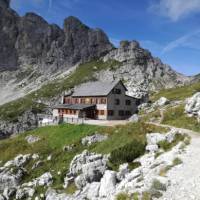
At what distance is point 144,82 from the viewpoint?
573 feet

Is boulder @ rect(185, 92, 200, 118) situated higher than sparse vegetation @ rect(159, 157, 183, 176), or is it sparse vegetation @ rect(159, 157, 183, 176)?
boulder @ rect(185, 92, 200, 118)

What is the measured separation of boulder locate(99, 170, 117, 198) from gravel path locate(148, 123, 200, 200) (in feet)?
15.8

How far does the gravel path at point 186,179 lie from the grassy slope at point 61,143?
1461 centimetres

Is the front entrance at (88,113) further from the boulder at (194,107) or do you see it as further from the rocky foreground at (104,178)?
the boulder at (194,107)

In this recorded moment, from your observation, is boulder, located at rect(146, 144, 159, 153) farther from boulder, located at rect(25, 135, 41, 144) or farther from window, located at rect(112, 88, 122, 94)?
window, located at rect(112, 88, 122, 94)

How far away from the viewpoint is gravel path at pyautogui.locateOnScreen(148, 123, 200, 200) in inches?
772

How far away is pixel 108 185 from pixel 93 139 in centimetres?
2736

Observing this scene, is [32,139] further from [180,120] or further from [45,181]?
[180,120]

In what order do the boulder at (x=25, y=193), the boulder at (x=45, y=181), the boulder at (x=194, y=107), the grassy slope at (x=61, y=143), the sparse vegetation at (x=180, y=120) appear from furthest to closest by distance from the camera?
1. the boulder at (x=194, y=107)
2. the sparse vegetation at (x=180, y=120)
3. the grassy slope at (x=61, y=143)
4. the boulder at (x=45, y=181)
5. the boulder at (x=25, y=193)

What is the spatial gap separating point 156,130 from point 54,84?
510ft

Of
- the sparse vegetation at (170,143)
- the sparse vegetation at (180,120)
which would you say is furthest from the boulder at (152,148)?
the sparse vegetation at (180,120)

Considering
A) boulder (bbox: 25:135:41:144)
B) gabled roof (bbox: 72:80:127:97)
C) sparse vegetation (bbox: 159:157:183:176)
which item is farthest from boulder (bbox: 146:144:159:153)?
gabled roof (bbox: 72:80:127:97)

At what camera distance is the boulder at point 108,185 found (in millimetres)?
25000

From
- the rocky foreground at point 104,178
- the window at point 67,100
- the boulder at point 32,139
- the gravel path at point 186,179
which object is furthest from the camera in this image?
the window at point 67,100
